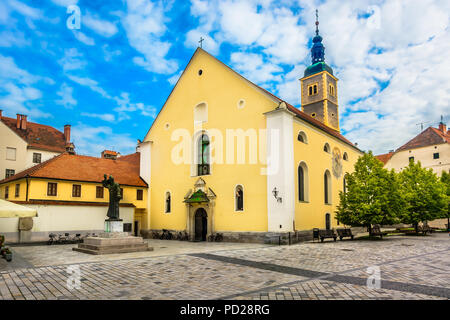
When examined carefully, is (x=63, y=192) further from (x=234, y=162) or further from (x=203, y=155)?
(x=234, y=162)

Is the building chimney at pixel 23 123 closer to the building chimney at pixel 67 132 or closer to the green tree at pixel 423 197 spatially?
the building chimney at pixel 67 132

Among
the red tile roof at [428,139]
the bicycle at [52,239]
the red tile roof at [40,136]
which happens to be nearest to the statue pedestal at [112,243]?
the bicycle at [52,239]

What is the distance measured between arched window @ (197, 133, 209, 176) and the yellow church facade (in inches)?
3.3

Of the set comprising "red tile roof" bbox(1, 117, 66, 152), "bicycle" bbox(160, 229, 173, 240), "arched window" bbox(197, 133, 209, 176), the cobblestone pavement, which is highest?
"red tile roof" bbox(1, 117, 66, 152)

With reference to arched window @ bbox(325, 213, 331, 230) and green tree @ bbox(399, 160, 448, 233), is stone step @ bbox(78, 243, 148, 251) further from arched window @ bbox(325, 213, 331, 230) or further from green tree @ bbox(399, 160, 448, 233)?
green tree @ bbox(399, 160, 448, 233)

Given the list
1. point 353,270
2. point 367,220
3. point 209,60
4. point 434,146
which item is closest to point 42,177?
point 209,60

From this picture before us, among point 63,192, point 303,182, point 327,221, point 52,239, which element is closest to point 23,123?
point 63,192

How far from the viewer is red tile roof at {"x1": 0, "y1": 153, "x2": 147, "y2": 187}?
2450cm

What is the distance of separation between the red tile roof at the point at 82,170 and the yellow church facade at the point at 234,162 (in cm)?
170

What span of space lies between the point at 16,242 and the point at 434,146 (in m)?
48.9

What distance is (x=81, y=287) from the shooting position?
771cm

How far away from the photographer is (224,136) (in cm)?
2433

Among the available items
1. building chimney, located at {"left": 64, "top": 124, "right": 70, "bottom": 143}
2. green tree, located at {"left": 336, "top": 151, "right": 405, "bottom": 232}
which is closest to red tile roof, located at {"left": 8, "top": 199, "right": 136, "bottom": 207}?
green tree, located at {"left": 336, "top": 151, "right": 405, "bottom": 232}
